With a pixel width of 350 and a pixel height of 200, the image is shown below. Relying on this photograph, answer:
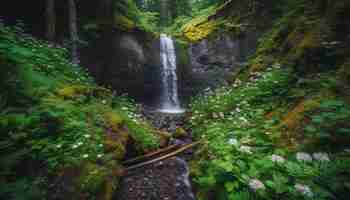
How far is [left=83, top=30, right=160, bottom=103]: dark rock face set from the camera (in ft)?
30.8

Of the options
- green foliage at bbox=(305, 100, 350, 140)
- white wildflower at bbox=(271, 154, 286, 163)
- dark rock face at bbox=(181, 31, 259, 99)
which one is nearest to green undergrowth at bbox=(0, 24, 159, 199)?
white wildflower at bbox=(271, 154, 286, 163)

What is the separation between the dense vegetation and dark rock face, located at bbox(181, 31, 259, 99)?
604 cm

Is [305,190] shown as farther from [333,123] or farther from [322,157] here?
[333,123]

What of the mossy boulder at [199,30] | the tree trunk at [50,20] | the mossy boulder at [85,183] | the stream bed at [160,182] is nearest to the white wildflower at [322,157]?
the stream bed at [160,182]

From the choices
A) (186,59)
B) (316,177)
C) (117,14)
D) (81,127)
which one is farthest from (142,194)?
(186,59)

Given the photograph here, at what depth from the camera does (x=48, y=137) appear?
2.98 meters

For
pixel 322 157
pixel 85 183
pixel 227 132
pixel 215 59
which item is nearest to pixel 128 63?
pixel 215 59

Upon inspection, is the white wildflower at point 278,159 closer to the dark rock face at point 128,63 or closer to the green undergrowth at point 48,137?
the green undergrowth at point 48,137

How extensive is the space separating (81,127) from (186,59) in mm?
11055

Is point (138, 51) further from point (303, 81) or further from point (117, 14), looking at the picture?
point (303, 81)

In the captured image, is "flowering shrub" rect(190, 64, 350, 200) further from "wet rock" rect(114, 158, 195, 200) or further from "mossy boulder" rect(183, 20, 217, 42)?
"mossy boulder" rect(183, 20, 217, 42)

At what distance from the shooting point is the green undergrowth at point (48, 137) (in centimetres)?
226

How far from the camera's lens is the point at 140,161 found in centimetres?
414

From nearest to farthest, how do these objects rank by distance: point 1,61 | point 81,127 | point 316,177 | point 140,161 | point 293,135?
point 316,177
point 293,135
point 1,61
point 81,127
point 140,161
